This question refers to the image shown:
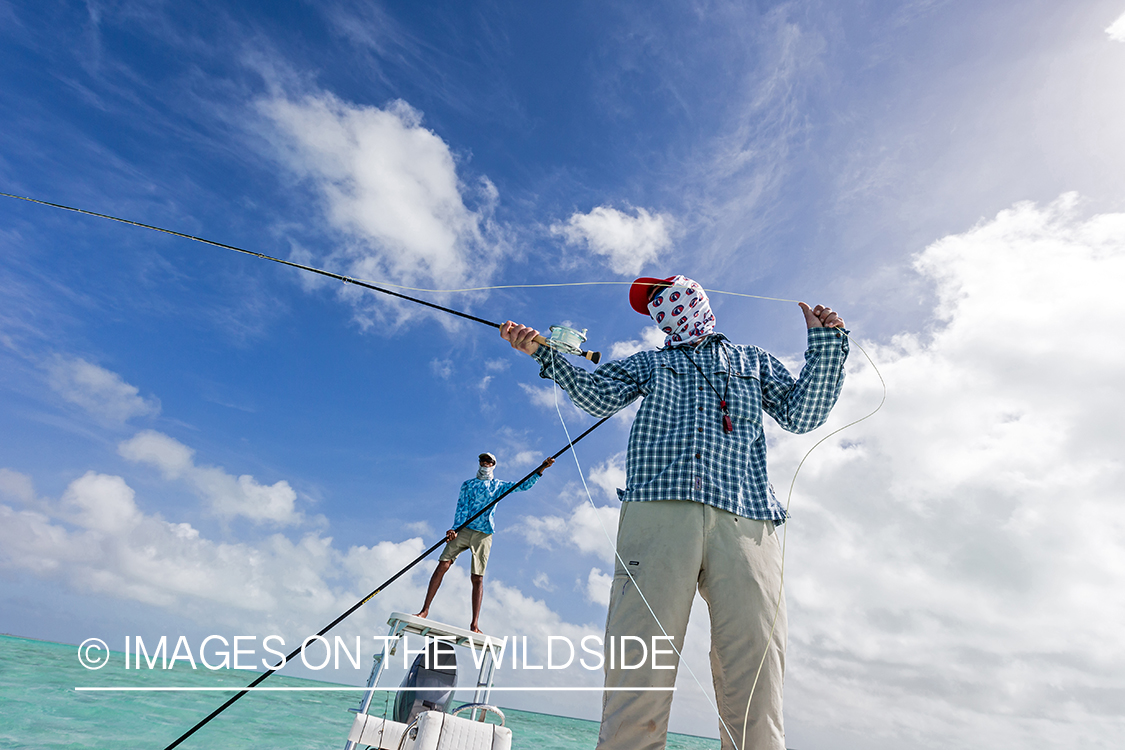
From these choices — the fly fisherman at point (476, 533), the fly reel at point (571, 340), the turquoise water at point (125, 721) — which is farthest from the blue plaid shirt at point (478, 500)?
the turquoise water at point (125, 721)

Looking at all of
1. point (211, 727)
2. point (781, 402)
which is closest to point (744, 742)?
point (781, 402)

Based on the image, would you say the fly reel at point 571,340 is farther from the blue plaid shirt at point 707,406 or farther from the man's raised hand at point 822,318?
the man's raised hand at point 822,318

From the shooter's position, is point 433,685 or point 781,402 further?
point 433,685

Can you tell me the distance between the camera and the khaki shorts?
Answer: 675 centimetres

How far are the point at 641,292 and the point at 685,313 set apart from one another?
0.31 meters

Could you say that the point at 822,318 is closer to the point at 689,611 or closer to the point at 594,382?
the point at 594,382

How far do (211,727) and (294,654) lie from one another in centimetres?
1169

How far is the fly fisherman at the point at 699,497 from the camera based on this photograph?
6.01 ft

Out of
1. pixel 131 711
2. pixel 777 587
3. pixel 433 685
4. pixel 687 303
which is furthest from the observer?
pixel 131 711

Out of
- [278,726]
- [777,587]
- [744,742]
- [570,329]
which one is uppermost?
[570,329]

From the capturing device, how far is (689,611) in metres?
Result: 1.95

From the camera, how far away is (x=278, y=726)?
1220cm

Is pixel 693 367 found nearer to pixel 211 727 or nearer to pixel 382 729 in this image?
pixel 382 729

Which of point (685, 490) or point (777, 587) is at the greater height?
point (685, 490)
